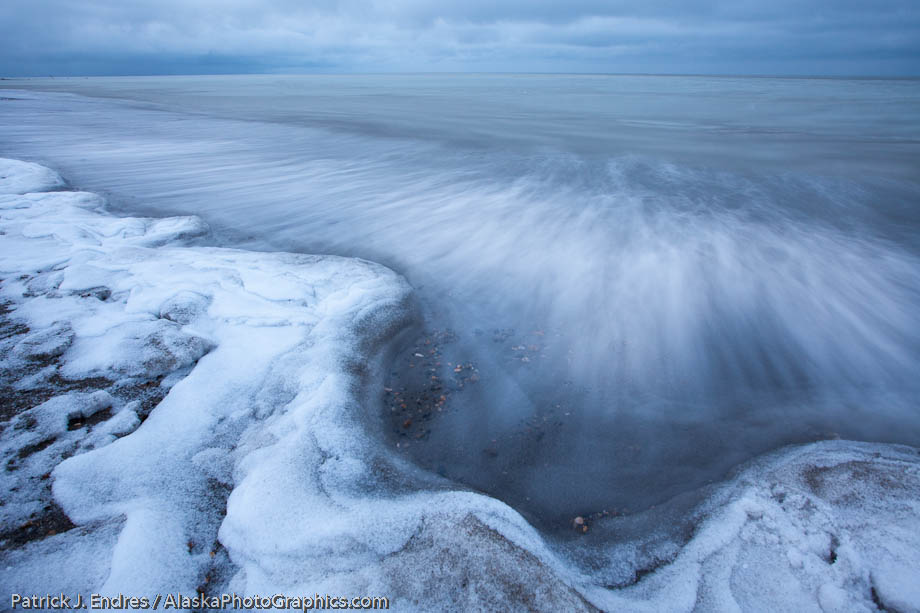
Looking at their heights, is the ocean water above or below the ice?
above

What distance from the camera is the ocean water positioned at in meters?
2.75

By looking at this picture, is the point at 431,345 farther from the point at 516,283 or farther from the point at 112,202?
the point at 112,202

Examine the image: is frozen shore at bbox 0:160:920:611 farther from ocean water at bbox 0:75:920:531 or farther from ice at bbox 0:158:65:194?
ice at bbox 0:158:65:194

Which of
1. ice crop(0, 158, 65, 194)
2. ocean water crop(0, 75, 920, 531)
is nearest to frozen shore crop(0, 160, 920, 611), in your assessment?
ocean water crop(0, 75, 920, 531)

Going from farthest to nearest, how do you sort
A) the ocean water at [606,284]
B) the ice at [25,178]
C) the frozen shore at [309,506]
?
1. the ice at [25,178]
2. the ocean water at [606,284]
3. the frozen shore at [309,506]

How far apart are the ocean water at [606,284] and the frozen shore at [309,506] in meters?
0.28

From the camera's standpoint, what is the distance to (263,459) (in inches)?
94.4

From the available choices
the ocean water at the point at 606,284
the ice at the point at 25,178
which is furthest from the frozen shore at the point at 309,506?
the ice at the point at 25,178

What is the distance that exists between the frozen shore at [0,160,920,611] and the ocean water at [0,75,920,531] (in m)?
0.28

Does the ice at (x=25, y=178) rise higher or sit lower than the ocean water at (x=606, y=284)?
lower

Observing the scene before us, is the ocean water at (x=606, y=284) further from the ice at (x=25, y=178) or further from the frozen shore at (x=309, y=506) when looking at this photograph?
the ice at (x=25, y=178)

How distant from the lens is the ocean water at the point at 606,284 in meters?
2.75

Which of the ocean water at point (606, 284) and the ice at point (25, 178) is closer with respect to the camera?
the ocean water at point (606, 284)

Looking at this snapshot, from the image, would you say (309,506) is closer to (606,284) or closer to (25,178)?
(606,284)
